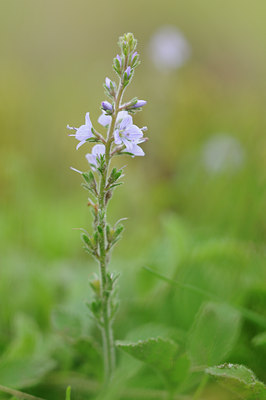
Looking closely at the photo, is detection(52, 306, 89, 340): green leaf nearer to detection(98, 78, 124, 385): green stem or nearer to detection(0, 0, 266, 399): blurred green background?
detection(0, 0, 266, 399): blurred green background

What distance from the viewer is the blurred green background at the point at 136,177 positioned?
184cm

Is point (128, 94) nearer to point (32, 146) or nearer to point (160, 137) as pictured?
point (160, 137)

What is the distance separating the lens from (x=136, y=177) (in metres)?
3.45

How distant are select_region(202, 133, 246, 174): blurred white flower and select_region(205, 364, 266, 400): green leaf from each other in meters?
1.99

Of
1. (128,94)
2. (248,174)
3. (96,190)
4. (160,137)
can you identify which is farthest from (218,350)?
(128,94)

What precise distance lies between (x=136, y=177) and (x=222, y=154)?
2.26ft

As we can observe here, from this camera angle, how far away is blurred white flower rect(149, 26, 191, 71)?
380 cm

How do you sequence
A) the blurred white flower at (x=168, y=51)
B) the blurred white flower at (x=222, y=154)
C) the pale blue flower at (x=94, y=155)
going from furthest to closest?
the blurred white flower at (x=168, y=51) < the blurred white flower at (x=222, y=154) < the pale blue flower at (x=94, y=155)

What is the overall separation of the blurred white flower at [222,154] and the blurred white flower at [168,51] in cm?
72

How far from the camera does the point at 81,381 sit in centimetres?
166

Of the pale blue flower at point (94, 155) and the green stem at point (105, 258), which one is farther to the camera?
the pale blue flower at point (94, 155)

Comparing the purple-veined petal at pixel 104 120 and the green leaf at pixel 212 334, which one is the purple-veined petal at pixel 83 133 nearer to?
the purple-veined petal at pixel 104 120

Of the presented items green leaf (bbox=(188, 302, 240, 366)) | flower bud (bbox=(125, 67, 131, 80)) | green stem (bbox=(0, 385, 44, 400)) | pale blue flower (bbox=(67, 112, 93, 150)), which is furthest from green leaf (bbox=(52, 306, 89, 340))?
flower bud (bbox=(125, 67, 131, 80))

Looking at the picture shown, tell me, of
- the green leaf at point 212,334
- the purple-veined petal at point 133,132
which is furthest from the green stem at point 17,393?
the purple-veined petal at point 133,132
